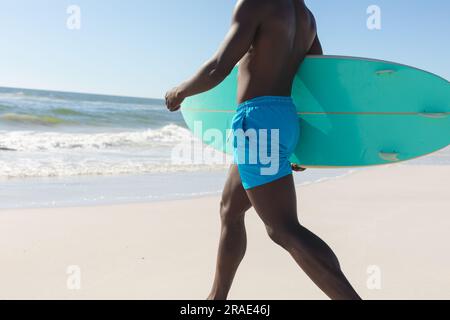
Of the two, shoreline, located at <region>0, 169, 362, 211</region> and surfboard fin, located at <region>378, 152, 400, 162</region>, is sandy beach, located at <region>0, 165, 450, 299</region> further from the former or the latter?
surfboard fin, located at <region>378, 152, 400, 162</region>

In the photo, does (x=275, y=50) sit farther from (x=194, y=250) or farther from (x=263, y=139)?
(x=194, y=250)

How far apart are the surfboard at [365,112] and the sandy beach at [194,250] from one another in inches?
34.7

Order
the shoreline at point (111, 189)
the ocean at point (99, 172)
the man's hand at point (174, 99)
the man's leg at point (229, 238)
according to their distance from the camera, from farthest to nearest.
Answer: the ocean at point (99, 172) → the shoreline at point (111, 189) → the man's leg at point (229, 238) → the man's hand at point (174, 99)

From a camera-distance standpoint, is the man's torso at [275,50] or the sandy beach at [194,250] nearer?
the man's torso at [275,50]

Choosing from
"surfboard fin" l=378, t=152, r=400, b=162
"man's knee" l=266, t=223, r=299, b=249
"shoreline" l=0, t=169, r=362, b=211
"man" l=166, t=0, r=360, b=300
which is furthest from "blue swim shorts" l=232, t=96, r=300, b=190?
"shoreline" l=0, t=169, r=362, b=211

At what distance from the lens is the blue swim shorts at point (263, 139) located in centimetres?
190

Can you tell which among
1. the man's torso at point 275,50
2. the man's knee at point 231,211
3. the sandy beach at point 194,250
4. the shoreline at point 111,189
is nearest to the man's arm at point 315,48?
the man's torso at point 275,50

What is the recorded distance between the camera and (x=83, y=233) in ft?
13.1

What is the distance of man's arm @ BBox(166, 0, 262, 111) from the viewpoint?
181 centimetres

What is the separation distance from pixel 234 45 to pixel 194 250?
211 centimetres

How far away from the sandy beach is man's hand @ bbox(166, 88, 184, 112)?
124 centimetres

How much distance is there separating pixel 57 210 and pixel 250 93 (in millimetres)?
3262

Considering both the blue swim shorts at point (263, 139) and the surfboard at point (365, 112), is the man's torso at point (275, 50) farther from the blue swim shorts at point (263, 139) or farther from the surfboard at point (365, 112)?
the surfboard at point (365, 112)
